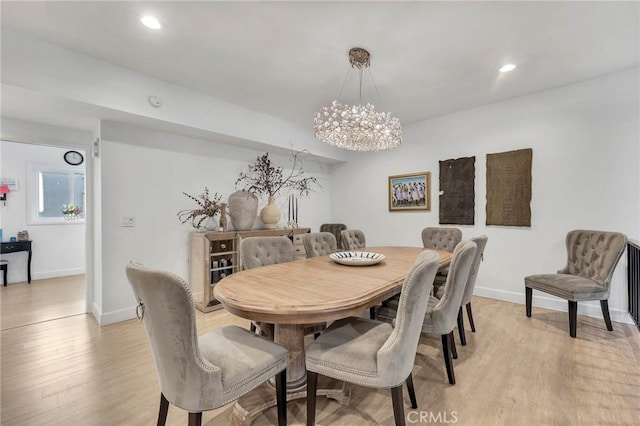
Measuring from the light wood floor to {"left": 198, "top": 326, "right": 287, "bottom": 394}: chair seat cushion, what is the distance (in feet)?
1.53

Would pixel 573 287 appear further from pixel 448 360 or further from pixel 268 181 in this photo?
pixel 268 181

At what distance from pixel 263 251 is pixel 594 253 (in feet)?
11.2

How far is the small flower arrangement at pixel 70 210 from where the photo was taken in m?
5.22

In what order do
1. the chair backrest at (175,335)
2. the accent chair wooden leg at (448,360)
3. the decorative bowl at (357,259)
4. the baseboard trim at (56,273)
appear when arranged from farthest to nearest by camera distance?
the baseboard trim at (56,273), the decorative bowl at (357,259), the accent chair wooden leg at (448,360), the chair backrest at (175,335)

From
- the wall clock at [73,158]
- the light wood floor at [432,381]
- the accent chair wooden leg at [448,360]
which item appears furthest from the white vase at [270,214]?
the wall clock at [73,158]

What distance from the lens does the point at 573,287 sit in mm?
2574

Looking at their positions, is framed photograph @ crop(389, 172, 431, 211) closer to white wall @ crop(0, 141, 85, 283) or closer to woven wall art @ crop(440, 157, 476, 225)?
woven wall art @ crop(440, 157, 476, 225)

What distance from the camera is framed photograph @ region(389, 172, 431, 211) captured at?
170 inches

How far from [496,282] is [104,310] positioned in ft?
15.8

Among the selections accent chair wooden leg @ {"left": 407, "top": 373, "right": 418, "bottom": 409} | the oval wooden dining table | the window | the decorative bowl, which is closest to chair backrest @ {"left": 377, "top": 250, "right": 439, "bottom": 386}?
the oval wooden dining table

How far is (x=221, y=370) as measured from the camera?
1.22 meters

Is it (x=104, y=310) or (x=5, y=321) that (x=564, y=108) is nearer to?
(x=104, y=310)

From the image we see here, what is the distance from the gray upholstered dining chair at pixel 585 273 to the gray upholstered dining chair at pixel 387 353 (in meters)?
2.28

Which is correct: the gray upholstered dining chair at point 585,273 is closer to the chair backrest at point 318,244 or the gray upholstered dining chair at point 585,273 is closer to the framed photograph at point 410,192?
the framed photograph at point 410,192
